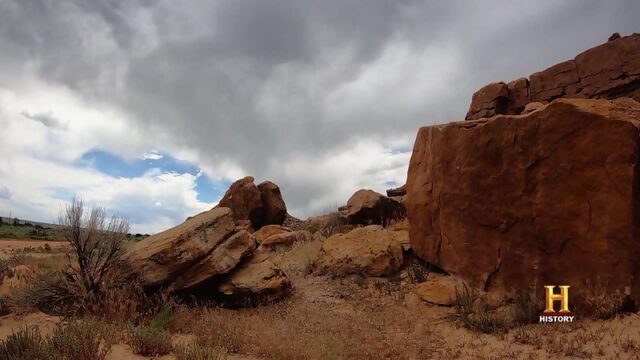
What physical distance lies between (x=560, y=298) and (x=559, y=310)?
206mm

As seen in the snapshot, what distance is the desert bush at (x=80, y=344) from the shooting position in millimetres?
4965

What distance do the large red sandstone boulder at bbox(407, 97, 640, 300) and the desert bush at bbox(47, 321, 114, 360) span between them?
6.66m

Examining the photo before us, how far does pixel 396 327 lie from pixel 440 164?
12.0 feet

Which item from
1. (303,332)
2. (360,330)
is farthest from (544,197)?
(303,332)

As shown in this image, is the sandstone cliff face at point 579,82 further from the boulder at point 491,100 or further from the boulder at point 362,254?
the boulder at point 362,254

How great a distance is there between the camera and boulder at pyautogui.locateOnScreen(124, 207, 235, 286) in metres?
8.45

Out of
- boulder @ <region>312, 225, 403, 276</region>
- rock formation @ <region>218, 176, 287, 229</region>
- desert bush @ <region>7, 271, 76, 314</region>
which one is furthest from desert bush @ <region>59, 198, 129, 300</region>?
rock formation @ <region>218, 176, 287, 229</region>

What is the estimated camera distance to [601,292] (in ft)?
22.0

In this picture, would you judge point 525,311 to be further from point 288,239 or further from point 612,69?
point 612,69

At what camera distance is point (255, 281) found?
9.33 m

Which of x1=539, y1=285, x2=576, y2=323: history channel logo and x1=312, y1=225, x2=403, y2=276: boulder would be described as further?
x1=312, y1=225, x2=403, y2=276: boulder

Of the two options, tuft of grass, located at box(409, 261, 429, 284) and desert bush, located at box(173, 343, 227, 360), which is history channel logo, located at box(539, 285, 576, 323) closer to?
tuft of grass, located at box(409, 261, 429, 284)

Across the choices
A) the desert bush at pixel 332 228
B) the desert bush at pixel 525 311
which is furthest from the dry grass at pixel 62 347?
the desert bush at pixel 332 228

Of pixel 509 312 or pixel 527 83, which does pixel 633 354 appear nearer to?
pixel 509 312
